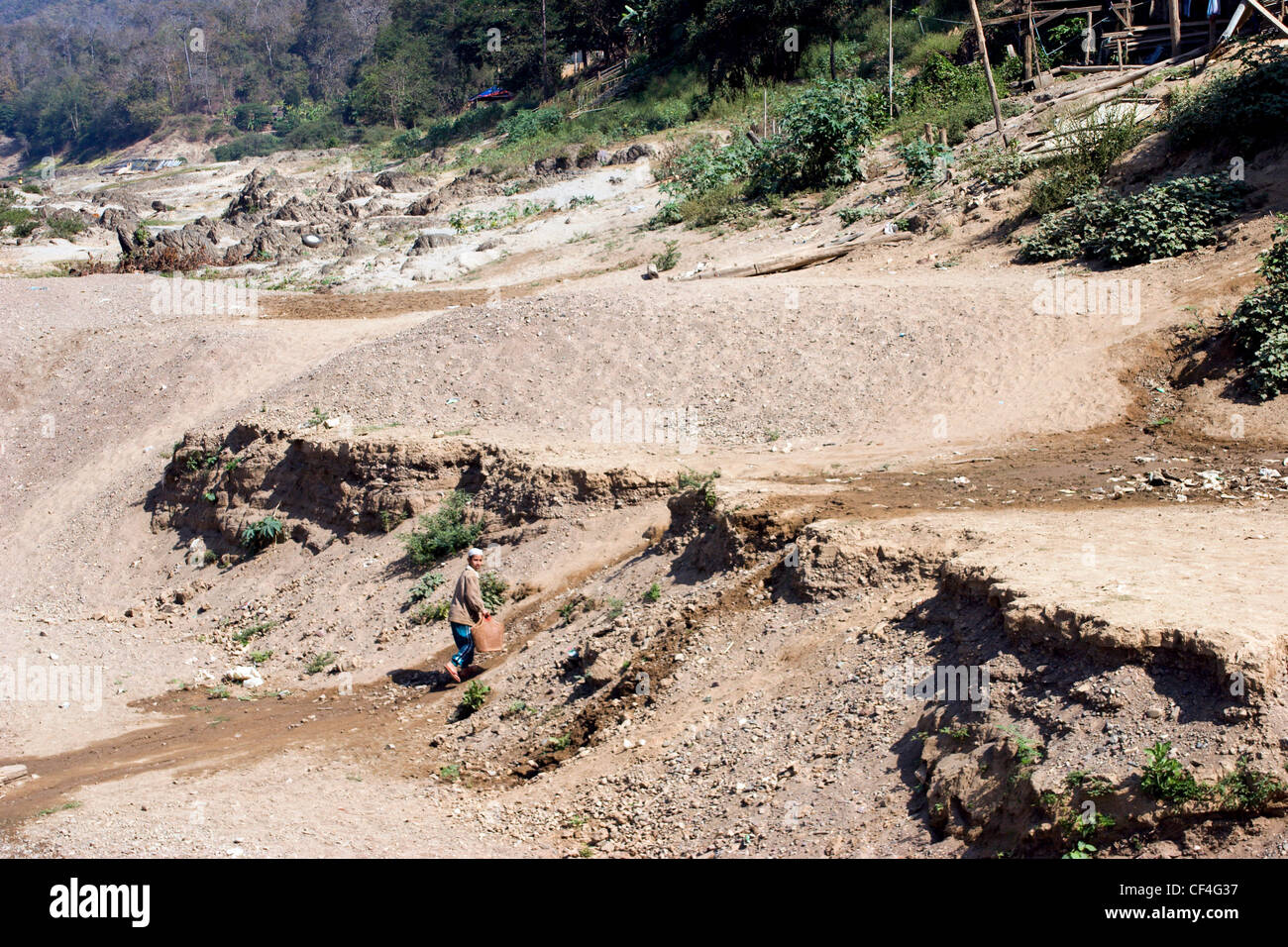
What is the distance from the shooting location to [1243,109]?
12086 mm

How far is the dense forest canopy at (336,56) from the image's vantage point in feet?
84.6

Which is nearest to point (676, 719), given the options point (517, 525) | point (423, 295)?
point (517, 525)

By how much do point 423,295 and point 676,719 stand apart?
38.0 ft

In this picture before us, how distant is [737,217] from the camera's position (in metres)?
16.6

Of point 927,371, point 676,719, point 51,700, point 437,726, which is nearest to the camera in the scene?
point 676,719

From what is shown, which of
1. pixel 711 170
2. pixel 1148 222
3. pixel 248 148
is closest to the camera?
pixel 1148 222

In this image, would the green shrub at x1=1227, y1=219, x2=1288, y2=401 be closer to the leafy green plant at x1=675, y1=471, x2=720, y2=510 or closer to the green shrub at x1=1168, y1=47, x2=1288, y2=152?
the green shrub at x1=1168, y1=47, x2=1288, y2=152

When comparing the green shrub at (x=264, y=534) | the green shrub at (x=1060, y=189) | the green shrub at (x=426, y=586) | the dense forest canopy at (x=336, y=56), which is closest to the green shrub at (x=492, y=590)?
the green shrub at (x=426, y=586)

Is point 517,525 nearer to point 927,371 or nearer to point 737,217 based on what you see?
point 927,371

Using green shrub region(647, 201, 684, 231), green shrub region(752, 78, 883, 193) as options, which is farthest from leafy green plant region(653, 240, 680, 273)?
green shrub region(752, 78, 883, 193)

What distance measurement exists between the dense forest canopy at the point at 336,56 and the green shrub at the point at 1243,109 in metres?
13.0

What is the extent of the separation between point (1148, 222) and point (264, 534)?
939 centimetres

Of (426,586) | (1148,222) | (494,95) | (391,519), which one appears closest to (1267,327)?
(1148,222)

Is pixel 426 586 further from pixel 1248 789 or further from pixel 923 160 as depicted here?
pixel 923 160
